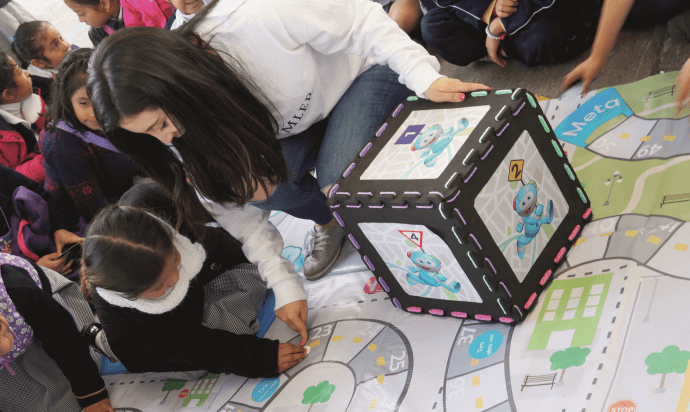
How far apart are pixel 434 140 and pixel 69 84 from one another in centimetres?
109

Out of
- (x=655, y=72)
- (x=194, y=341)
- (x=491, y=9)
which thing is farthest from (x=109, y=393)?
(x=655, y=72)

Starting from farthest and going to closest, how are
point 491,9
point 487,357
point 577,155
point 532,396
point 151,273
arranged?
point 491,9
point 577,155
point 151,273
point 487,357
point 532,396

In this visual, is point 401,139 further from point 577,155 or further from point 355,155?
point 577,155

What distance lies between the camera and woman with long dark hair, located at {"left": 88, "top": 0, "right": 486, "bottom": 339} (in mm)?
898

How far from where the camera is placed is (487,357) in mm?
950

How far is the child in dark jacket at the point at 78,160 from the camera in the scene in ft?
5.08

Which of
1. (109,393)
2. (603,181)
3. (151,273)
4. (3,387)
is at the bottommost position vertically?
(603,181)

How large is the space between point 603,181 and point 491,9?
2.07 feet

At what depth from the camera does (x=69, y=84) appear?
58.9 inches

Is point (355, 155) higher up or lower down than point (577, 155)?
higher up

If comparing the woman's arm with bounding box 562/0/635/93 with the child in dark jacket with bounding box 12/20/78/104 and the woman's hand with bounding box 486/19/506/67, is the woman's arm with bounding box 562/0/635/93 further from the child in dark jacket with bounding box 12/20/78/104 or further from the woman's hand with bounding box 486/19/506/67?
the child in dark jacket with bounding box 12/20/78/104

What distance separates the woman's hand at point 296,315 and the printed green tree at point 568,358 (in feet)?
1.74

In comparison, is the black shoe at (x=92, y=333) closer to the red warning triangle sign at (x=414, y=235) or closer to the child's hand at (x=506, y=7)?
the red warning triangle sign at (x=414, y=235)

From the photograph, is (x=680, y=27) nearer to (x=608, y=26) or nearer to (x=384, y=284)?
(x=608, y=26)
